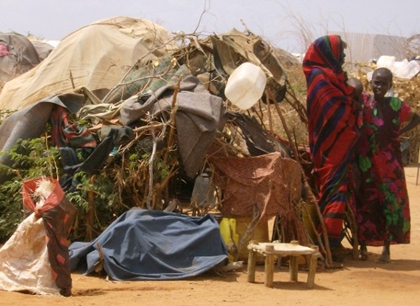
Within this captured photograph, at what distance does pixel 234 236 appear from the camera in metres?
7.84

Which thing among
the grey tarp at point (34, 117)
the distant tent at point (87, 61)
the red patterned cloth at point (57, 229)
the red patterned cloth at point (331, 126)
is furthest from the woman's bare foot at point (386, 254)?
the distant tent at point (87, 61)

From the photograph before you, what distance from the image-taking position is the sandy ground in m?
6.11

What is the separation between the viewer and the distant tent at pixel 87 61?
11.8 metres

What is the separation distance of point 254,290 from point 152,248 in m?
0.96

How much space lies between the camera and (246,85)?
8008 mm

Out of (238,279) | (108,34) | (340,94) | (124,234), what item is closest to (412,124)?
(340,94)

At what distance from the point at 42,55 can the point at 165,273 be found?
49.3 feet

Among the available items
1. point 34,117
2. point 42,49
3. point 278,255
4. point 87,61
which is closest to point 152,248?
point 278,255

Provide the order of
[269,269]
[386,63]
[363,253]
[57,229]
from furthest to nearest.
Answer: [386,63]
[363,253]
[269,269]
[57,229]

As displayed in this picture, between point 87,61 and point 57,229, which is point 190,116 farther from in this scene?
point 87,61

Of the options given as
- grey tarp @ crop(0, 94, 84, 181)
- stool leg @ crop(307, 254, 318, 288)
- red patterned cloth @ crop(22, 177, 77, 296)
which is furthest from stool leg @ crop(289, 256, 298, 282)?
grey tarp @ crop(0, 94, 84, 181)

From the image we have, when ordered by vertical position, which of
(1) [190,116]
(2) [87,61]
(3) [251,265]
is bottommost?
(3) [251,265]

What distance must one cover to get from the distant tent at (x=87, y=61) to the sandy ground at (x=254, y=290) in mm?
4435

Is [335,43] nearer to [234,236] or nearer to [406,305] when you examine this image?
[234,236]
